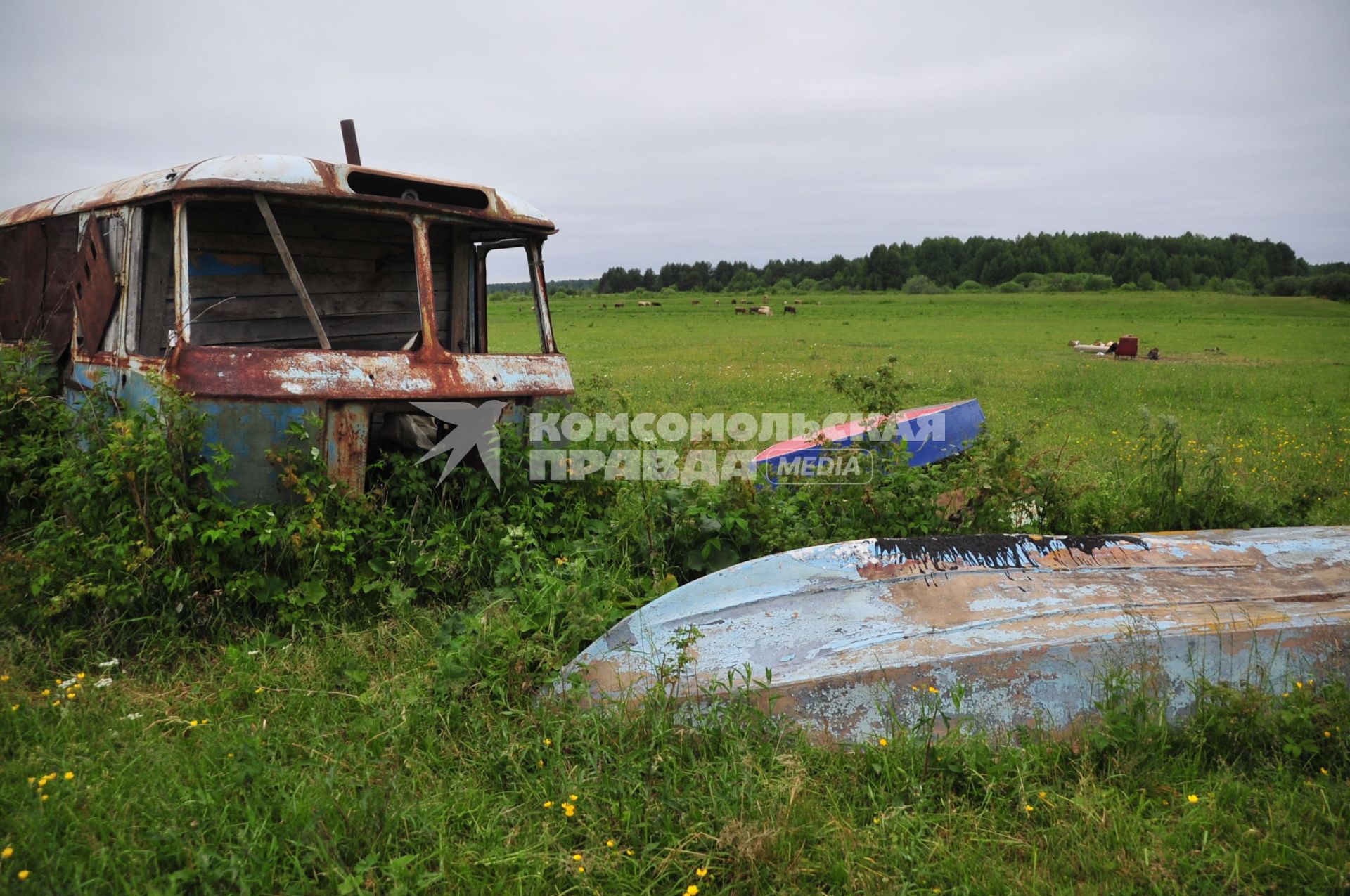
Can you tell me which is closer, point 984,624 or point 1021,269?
point 984,624

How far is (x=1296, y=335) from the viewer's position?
2769 cm

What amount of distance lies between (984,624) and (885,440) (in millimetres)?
1555

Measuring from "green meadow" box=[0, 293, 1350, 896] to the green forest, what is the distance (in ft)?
251

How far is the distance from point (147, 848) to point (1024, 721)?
2.83 m

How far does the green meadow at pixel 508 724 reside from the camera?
7.92 ft

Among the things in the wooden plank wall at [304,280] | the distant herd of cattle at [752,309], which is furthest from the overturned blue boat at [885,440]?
the distant herd of cattle at [752,309]

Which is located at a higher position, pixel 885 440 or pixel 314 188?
pixel 314 188

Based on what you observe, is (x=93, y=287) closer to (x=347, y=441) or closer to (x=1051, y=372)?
(x=347, y=441)

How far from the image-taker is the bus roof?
13.7 ft

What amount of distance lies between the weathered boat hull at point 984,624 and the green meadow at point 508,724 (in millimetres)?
104

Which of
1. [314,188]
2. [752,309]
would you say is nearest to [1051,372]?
[314,188]

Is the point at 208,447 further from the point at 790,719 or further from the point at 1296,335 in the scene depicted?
the point at 1296,335

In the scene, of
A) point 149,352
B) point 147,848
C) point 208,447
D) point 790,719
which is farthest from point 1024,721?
point 149,352

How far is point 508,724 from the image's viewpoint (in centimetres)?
301
